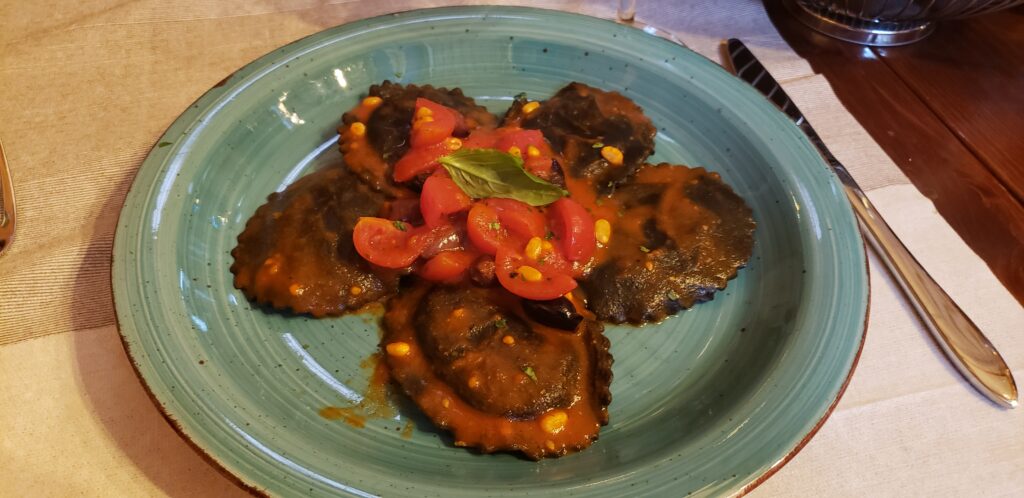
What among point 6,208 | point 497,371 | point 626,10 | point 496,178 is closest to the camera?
point 497,371

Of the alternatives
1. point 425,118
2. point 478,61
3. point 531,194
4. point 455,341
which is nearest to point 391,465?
point 455,341

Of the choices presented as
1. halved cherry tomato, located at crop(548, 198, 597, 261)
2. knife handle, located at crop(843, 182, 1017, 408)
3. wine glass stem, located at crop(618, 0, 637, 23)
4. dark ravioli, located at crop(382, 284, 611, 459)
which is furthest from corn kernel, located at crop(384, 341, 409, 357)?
wine glass stem, located at crop(618, 0, 637, 23)

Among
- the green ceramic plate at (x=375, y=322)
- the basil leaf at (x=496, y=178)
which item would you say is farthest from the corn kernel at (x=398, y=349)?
the basil leaf at (x=496, y=178)

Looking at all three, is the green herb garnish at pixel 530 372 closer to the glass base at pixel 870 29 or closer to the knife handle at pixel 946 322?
the knife handle at pixel 946 322

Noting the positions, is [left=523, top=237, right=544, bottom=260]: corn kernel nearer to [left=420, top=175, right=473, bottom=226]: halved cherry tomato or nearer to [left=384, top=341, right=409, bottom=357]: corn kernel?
[left=420, top=175, right=473, bottom=226]: halved cherry tomato

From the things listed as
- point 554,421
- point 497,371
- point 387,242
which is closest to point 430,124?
point 387,242

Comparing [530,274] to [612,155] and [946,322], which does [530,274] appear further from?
[946,322]

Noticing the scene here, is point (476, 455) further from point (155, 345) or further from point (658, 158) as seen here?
point (658, 158)

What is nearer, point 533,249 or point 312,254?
point 533,249

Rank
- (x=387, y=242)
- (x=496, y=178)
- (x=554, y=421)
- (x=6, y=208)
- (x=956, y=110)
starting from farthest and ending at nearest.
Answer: (x=956, y=110) < (x=6, y=208) < (x=387, y=242) < (x=496, y=178) < (x=554, y=421)
